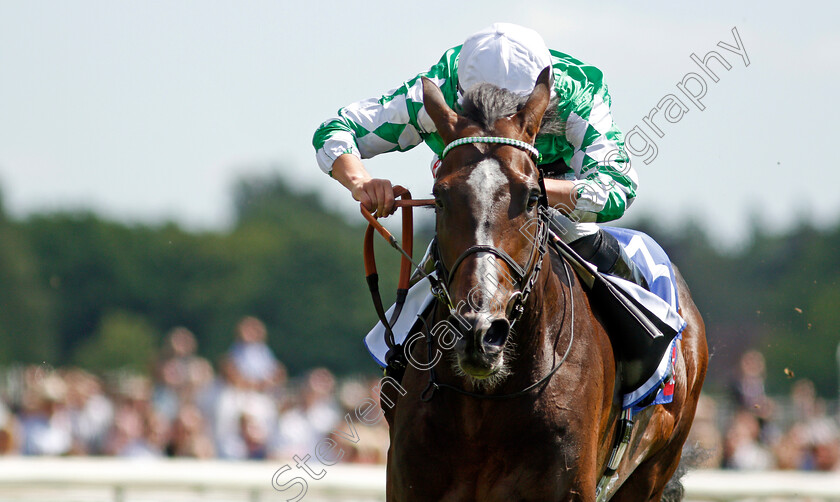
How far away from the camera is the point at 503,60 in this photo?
404 centimetres

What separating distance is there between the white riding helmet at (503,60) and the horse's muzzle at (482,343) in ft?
3.64

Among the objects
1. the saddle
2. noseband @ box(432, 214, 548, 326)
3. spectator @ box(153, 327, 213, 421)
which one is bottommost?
spectator @ box(153, 327, 213, 421)

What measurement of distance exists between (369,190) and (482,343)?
2.98 ft

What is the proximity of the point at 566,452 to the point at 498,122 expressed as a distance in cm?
115

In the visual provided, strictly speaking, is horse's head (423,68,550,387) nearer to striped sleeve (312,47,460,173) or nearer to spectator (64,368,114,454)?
striped sleeve (312,47,460,173)

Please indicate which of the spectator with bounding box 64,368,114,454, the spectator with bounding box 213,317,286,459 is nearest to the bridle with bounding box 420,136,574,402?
the spectator with bounding box 213,317,286,459

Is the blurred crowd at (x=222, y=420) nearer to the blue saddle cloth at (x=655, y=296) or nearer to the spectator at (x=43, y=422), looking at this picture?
the spectator at (x=43, y=422)

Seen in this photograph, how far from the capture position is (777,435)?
41.4 feet

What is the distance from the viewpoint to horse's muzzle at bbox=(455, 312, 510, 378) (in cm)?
316

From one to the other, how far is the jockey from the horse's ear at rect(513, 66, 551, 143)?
20cm

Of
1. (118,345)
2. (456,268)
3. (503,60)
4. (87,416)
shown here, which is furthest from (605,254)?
(118,345)

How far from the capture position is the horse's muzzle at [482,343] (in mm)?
3162

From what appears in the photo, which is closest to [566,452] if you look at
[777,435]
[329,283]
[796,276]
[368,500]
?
[368,500]

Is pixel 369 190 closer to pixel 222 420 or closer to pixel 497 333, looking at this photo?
pixel 497 333
